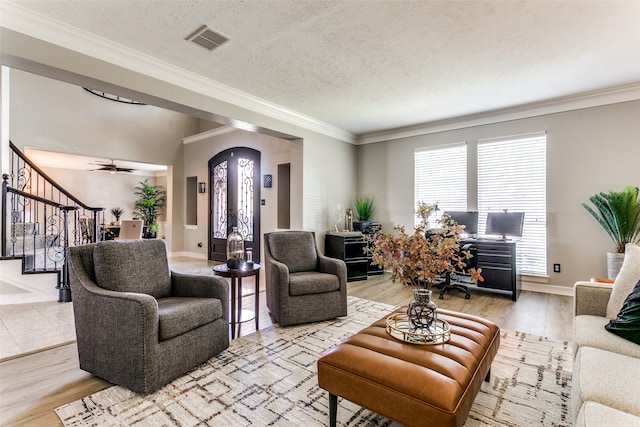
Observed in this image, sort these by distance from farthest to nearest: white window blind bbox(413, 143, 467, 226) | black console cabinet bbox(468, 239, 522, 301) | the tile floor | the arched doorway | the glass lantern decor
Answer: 1. the arched doorway
2. white window blind bbox(413, 143, 467, 226)
3. black console cabinet bbox(468, 239, 522, 301)
4. the glass lantern decor
5. the tile floor

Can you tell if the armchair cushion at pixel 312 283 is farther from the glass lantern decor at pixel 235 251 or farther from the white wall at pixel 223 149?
the white wall at pixel 223 149

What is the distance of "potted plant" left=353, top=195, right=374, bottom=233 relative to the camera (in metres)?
5.64

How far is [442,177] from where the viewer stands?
17.1 feet

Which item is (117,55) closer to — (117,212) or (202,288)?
(202,288)

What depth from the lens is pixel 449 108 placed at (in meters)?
4.54

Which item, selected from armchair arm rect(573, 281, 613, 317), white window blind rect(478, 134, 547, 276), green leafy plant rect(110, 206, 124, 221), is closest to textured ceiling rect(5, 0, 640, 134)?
white window blind rect(478, 134, 547, 276)

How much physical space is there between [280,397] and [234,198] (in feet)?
18.2

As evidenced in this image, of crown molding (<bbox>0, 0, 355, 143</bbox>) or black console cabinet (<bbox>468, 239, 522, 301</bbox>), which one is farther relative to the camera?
black console cabinet (<bbox>468, 239, 522, 301</bbox>)

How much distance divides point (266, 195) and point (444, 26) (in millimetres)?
4523

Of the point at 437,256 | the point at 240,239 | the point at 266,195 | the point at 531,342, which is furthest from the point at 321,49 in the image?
the point at 266,195

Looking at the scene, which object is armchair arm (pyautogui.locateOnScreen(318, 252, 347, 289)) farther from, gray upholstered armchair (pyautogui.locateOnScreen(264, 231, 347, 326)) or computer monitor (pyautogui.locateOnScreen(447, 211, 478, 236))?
computer monitor (pyautogui.locateOnScreen(447, 211, 478, 236))

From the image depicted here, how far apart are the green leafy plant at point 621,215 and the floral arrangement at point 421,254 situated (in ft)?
10.6

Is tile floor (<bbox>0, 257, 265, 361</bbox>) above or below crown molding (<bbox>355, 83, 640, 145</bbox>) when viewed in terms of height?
below

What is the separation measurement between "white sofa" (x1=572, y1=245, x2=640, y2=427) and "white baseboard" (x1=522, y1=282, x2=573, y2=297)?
2.70m
